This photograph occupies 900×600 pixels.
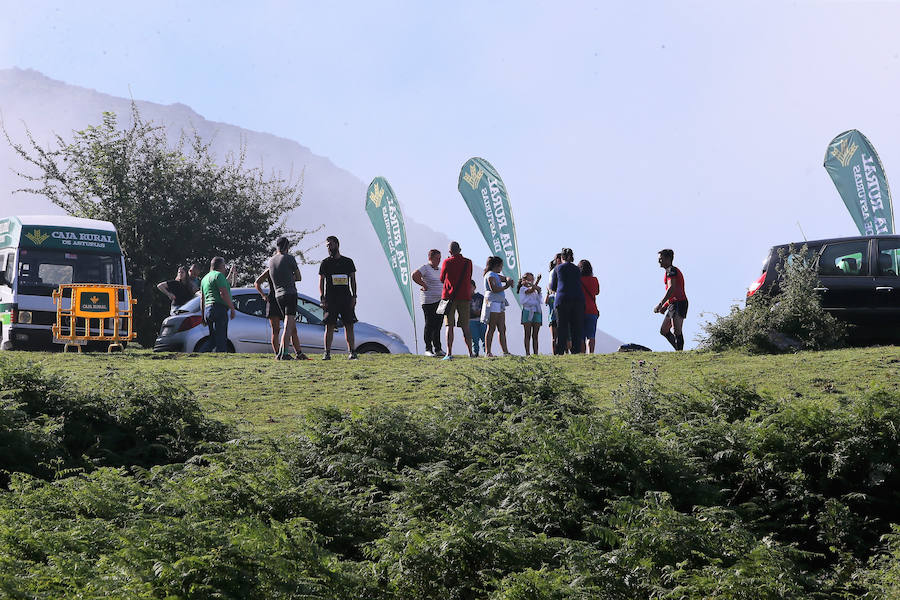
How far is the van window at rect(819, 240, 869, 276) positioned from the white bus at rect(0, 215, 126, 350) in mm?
14045

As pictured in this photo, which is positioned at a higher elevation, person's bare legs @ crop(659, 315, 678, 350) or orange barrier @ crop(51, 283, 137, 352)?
orange barrier @ crop(51, 283, 137, 352)

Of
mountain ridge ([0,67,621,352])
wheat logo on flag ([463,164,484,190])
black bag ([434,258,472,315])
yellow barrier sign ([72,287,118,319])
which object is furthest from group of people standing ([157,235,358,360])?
mountain ridge ([0,67,621,352])

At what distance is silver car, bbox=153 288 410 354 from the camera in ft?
59.8

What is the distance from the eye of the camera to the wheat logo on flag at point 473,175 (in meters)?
28.1

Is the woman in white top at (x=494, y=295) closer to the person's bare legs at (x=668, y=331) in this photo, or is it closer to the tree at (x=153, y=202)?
the person's bare legs at (x=668, y=331)

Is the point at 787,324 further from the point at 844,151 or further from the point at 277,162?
the point at 277,162

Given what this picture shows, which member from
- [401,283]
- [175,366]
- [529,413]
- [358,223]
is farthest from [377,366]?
[358,223]

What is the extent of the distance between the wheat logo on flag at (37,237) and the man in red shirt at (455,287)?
959cm

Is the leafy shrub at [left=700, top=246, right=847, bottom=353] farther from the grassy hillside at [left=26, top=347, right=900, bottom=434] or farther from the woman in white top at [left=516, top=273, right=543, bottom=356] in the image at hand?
the woman in white top at [left=516, top=273, right=543, bottom=356]

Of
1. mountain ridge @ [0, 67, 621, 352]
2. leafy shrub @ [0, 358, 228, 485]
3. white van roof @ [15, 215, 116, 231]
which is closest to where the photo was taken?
leafy shrub @ [0, 358, 228, 485]

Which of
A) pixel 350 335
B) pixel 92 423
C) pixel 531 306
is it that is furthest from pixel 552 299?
pixel 92 423

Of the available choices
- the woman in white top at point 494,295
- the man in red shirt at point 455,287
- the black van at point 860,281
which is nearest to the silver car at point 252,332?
the woman in white top at point 494,295

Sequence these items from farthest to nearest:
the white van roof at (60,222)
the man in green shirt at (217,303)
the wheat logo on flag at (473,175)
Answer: the wheat logo on flag at (473,175) → the white van roof at (60,222) → the man in green shirt at (217,303)

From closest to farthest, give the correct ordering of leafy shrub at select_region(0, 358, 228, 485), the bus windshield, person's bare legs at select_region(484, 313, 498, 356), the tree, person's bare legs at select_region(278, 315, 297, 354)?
leafy shrub at select_region(0, 358, 228, 485), person's bare legs at select_region(278, 315, 297, 354), person's bare legs at select_region(484, 313, 498, 356), the bus windshield, the tree
